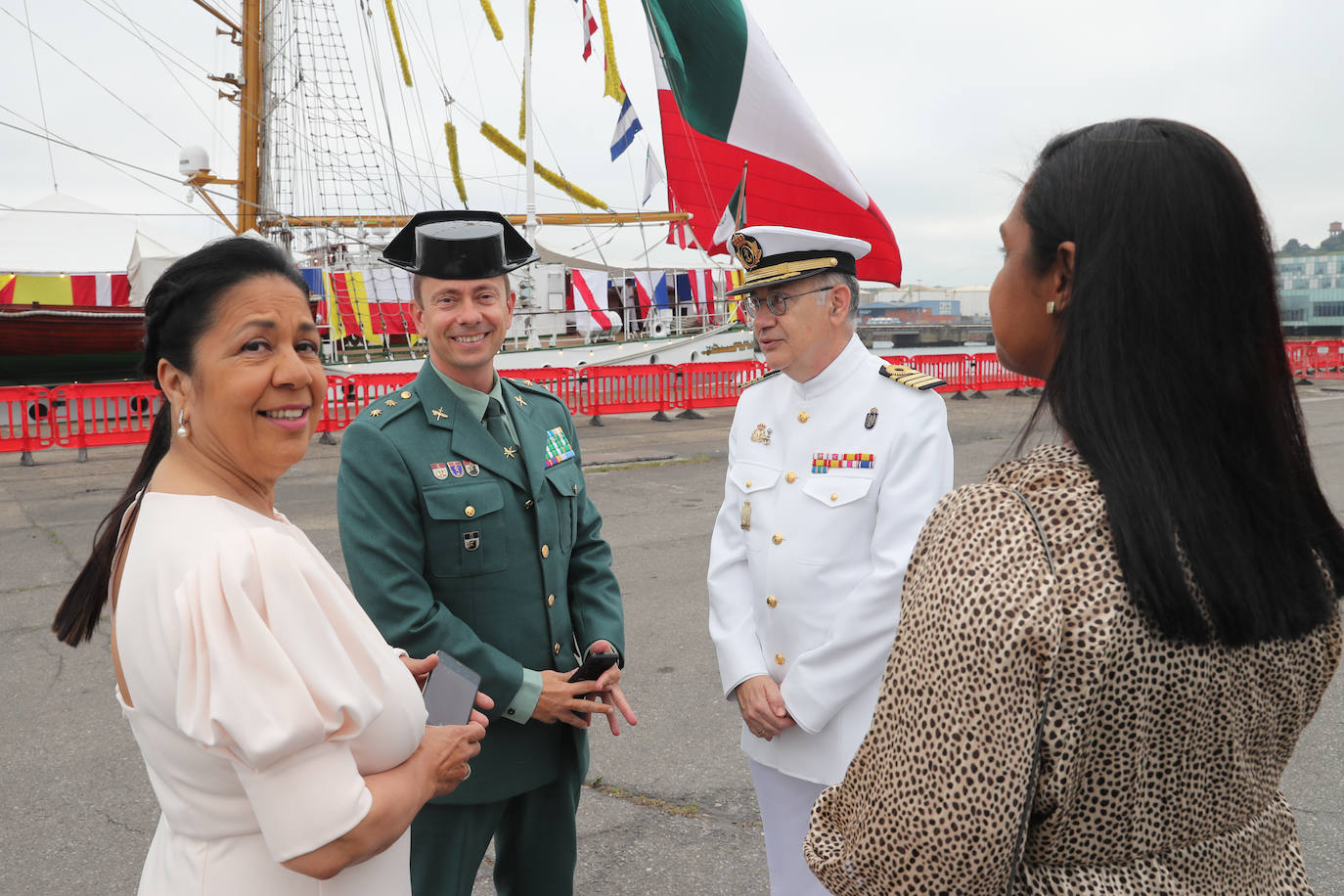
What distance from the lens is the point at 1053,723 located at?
3.45ft

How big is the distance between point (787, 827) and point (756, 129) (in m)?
2.84

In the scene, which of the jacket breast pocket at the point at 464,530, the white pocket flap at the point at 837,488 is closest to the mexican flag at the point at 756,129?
the white pocket flap at the point at 837,488

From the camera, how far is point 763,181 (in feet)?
13.4

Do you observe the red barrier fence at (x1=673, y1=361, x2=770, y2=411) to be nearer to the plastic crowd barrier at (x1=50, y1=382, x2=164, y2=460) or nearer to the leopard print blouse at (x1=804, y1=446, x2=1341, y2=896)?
the plastic crowd barrier at (x1=50, y1=382, x2=164, y2=460)

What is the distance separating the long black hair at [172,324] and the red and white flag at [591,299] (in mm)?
19724

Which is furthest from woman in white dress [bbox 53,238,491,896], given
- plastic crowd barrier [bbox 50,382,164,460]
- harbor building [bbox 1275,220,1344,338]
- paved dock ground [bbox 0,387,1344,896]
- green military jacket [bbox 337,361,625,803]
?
harbor building [bbox 1275,220,1344,338]

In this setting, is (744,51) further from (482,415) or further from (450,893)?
(450,893)

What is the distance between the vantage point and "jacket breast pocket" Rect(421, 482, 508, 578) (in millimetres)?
2285

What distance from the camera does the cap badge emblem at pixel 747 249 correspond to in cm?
284

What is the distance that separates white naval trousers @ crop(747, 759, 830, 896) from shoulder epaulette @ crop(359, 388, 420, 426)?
4.50ft

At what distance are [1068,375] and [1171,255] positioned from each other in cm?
17

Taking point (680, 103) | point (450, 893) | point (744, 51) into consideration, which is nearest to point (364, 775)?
point (450, 893)

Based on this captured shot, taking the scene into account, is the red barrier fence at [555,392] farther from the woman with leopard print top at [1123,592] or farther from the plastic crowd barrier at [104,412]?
the woman with leopard print top at [1123,592]

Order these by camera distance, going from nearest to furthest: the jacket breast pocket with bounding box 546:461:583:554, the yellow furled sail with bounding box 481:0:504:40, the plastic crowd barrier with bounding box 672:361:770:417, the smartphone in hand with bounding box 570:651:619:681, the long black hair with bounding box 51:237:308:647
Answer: the long black hair with bounding box 51:237:308:647
the smartphone in hand with bounding box 570:651:619:681
the jacket breast pocket with bounding box 546:461:583:554
the plastic crowd barrier with bounding box 672:361:770:417
the yellow furled sail with bounding box 481:0:504:40
